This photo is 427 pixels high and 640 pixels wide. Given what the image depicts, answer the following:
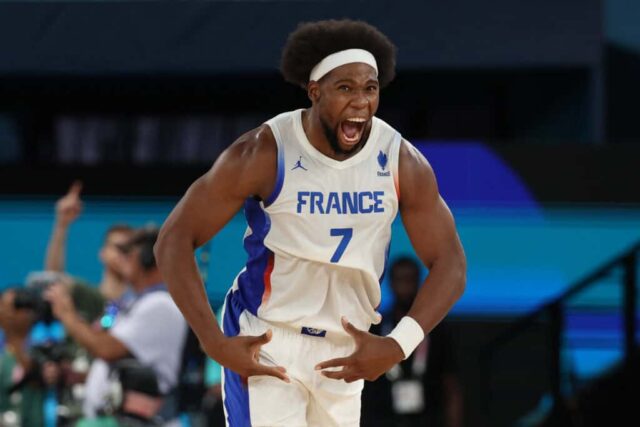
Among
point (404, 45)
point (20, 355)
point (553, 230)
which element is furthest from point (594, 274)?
point (20, 355)

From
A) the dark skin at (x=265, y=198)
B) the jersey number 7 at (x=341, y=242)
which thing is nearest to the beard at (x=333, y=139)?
the dark skin at (x=265, y=198)

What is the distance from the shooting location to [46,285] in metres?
8.69

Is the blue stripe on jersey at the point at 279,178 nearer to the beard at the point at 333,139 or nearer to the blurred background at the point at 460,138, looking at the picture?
the beard at the point at 333,139

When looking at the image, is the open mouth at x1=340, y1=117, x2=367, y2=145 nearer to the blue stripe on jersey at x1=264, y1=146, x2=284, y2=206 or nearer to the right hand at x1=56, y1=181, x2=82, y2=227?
the blue stripe on jersey at x1=264, y1=146, x2=284, y2=206

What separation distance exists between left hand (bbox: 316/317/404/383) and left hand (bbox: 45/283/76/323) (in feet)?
12.0

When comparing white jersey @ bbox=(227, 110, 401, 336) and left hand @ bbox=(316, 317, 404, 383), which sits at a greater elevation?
white jersey @ bbox=(227, 110, 401, 336)

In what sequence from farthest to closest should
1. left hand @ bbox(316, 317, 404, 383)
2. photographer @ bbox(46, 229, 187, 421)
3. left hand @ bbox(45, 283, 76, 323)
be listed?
left hand @ bbox(45, 283, 76, 323)
photographer @ bbox(46, 229, 187, 421)
left hand @ bbox(316, 317, 404, 383)

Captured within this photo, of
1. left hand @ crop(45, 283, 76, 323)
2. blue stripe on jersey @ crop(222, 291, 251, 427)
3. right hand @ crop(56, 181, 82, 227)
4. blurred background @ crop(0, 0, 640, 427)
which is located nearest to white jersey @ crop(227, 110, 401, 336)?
blue stripe on jersey @ crop(222, 291, 251, 427)

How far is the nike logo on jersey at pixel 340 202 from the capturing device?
14.7 ft

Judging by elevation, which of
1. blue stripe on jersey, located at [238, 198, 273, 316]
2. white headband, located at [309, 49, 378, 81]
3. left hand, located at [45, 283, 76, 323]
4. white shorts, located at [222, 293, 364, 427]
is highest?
left hand, located at [45, 283, 76, 323]

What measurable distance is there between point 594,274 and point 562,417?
3.16ft

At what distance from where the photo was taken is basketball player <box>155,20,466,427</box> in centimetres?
446

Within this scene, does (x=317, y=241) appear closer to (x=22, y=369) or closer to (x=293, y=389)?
(x=293, y=389)

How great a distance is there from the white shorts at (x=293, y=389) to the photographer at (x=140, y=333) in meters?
2.95
